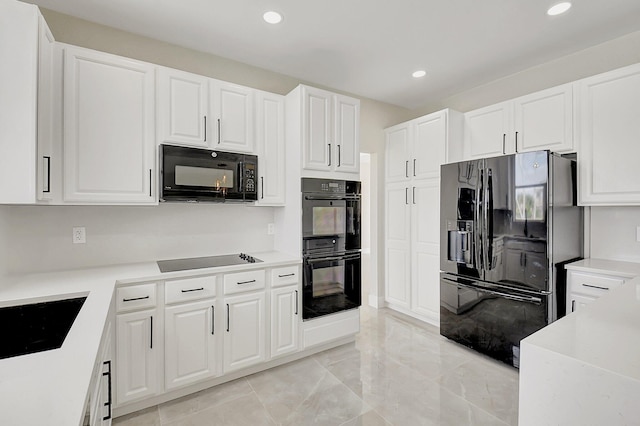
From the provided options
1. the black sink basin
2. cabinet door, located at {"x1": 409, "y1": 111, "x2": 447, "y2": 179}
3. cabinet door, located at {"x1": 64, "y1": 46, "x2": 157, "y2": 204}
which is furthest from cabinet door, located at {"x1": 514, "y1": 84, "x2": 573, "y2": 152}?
the black sink basin

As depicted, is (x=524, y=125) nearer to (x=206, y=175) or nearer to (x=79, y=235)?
(x=206, y=175)

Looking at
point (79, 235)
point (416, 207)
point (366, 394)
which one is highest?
point (416, 207)

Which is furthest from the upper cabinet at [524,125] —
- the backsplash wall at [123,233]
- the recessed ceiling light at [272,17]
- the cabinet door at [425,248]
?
the backsplash wall at [123,233]

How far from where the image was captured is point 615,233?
8.87ft

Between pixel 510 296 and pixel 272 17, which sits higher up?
pixel 272 17

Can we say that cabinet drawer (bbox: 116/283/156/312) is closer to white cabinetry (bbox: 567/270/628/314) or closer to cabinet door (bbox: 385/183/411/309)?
cabinet door (bbox: 385/183/411/309)

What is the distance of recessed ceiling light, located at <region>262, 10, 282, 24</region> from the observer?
7.78ft

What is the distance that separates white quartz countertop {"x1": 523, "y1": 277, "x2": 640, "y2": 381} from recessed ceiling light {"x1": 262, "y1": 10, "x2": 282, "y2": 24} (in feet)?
8.57

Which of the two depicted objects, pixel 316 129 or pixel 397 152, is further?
pixel 397 152

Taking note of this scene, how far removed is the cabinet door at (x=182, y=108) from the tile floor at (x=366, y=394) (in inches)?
79.7

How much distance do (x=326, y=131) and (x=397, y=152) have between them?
4.69 feet

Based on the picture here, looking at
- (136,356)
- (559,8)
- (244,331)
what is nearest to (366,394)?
(244,331)

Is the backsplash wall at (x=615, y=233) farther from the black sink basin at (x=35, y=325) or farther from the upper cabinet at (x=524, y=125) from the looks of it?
the black sink basin at (x=35, y=325)

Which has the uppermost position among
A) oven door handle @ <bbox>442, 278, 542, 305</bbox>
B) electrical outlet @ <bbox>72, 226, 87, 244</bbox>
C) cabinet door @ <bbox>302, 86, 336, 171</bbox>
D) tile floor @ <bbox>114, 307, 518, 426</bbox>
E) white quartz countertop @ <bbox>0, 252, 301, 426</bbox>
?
cabinet door @ <bbox>302, 86, 336, 171</bbox>
